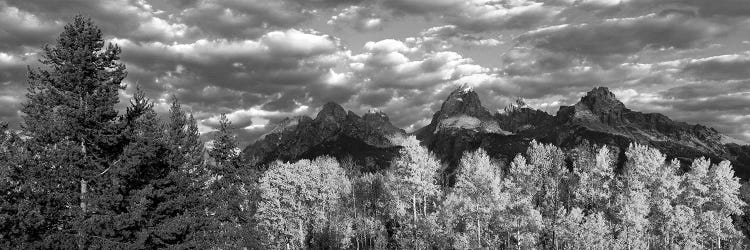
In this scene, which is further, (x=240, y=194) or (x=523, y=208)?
(x=523, y=208)

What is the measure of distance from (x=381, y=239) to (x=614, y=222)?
97.0ft

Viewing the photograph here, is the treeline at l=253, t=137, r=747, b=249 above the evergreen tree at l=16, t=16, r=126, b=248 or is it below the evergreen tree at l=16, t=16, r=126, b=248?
below

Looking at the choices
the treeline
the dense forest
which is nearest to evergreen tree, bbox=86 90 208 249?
the dense forest

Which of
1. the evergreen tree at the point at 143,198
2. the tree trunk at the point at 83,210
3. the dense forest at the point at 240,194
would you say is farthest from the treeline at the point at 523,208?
the tree trunk at the point at 83,210

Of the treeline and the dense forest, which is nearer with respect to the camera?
the dense forest

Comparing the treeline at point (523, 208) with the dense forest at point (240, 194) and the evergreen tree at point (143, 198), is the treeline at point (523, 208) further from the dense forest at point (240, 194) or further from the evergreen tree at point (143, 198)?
the evergreen tree at point (143, 198)

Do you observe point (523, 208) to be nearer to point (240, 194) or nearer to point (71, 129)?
point (240, 194)

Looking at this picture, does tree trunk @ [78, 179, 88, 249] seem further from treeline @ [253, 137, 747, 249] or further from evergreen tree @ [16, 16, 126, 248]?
treeline @ [253, 137, 747, 249]

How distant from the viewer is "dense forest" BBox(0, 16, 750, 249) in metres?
27.3

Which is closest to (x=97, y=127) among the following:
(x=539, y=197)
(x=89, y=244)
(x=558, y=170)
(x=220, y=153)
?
(x=89, y=244)

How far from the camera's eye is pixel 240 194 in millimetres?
50875

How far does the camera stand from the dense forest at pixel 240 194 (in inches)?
1075

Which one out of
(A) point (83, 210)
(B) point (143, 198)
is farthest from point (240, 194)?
(A) point (83, 210)

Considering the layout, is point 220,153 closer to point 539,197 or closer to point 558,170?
point 539,197
